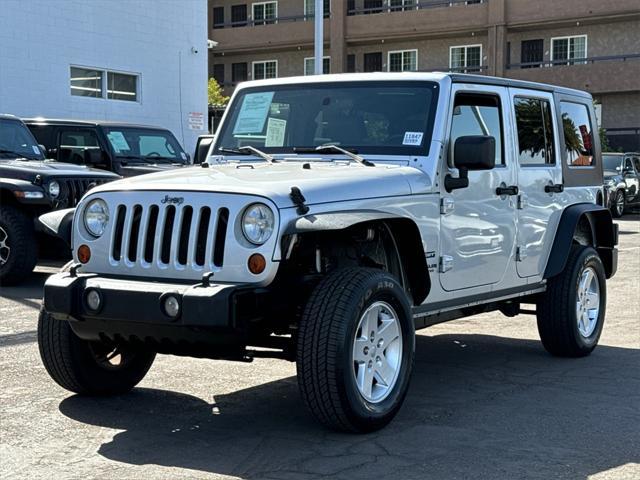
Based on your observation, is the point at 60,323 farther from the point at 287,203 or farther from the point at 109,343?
the point at 287,203

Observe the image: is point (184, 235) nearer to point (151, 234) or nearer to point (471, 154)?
point (151, 234)

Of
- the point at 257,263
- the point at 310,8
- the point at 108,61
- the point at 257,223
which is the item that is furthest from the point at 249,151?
the point at 310,8

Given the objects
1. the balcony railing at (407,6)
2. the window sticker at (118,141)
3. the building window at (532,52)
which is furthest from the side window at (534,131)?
the balcony railing at (407,6)

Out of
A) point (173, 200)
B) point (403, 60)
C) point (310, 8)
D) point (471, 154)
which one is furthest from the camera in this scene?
point (310, 8)

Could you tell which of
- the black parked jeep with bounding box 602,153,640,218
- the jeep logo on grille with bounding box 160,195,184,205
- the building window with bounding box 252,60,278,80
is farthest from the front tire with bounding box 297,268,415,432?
the building window with bounding box 252,60,278,80

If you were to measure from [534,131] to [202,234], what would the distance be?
10.8 ft

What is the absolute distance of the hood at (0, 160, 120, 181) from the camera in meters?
11.4

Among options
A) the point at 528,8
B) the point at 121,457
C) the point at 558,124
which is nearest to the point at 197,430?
the point at 121,457

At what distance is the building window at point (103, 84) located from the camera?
74.7 ft

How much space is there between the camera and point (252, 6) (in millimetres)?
50656

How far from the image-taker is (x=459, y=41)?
45281 millimetres

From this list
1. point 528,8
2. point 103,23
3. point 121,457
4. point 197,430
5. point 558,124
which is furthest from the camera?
point 528,8

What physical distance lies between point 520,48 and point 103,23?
2498 centimetres

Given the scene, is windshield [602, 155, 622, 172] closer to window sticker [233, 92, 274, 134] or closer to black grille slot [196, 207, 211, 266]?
window sticker [233, 92, 274, 134]
